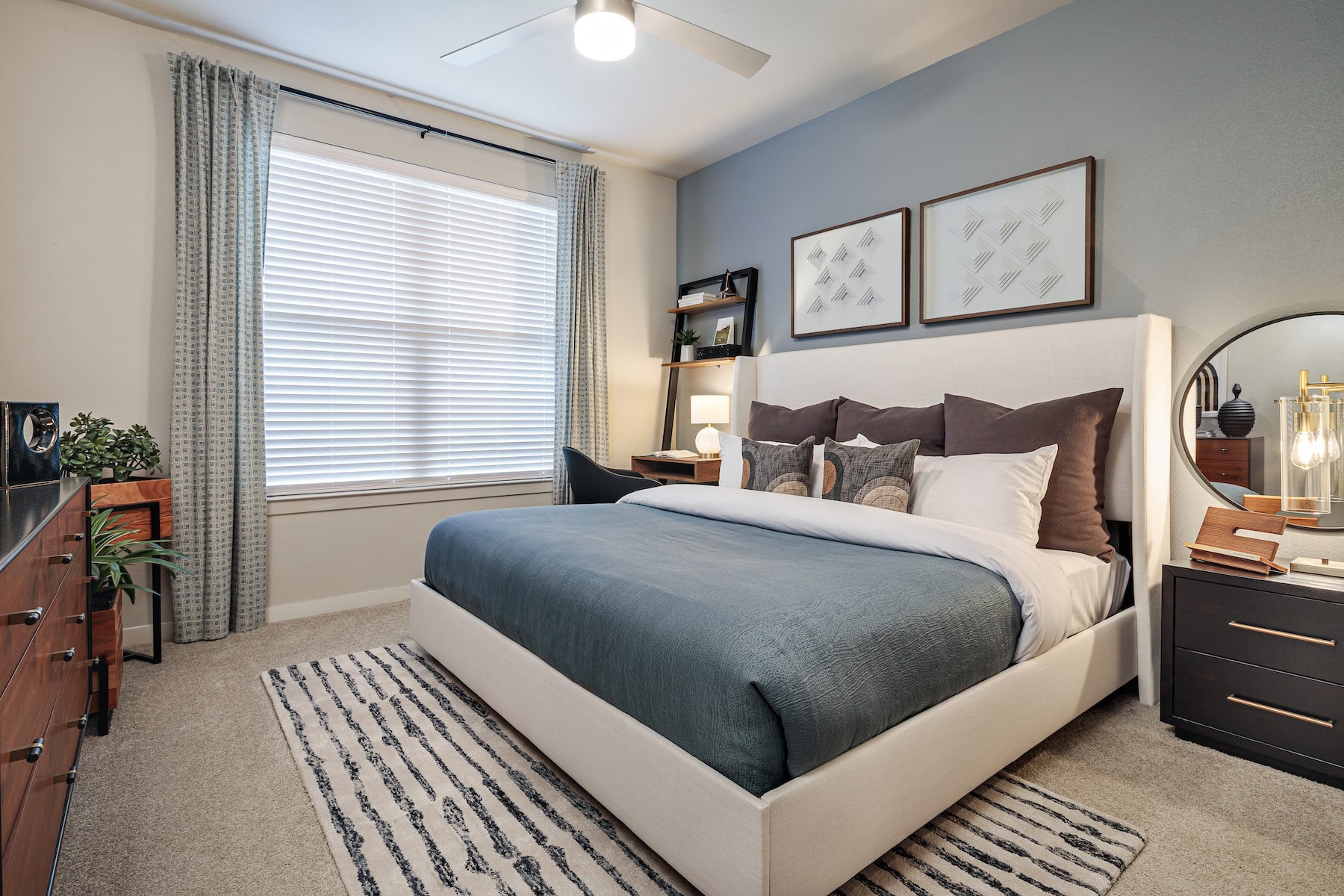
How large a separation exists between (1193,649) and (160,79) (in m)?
4.51

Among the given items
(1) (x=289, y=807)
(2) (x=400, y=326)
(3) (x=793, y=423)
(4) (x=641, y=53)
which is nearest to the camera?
(1) (x=289, y=807)

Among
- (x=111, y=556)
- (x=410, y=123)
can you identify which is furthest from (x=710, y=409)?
(x=111, y=556)

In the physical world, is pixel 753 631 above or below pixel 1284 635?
above

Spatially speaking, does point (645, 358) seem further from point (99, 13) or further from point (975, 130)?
point (99, 13)

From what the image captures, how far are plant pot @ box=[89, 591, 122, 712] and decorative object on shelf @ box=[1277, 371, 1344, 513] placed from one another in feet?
12.8

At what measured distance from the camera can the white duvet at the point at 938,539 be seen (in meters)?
1.75

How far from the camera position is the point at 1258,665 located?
1.89 m

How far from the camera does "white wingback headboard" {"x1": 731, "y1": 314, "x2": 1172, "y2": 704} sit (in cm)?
232

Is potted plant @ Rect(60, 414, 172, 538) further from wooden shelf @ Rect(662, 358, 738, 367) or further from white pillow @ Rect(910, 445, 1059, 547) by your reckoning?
white pillow @ Rect(910, 445, 1059, 547)

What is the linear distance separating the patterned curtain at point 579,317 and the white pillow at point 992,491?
228 centimetres

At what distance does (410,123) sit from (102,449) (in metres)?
2.18

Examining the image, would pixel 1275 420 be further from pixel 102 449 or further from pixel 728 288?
pixel 102 449

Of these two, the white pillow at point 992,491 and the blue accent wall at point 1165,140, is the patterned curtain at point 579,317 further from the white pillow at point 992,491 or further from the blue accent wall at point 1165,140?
the white pillow at point 992,491

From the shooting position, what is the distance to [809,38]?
292 centimetres
